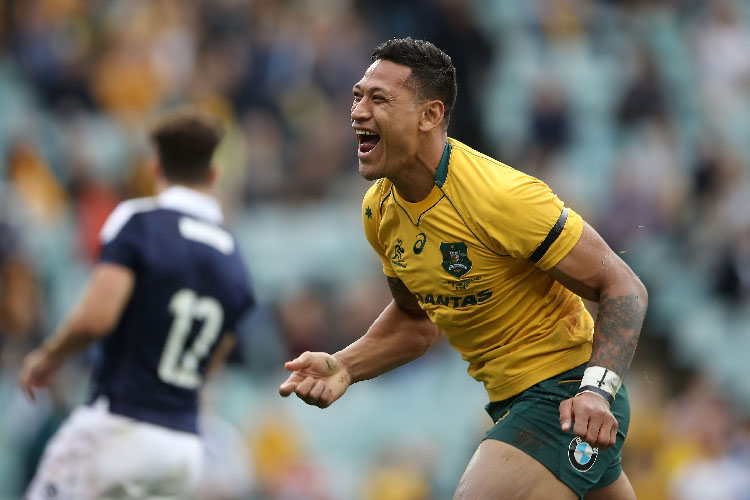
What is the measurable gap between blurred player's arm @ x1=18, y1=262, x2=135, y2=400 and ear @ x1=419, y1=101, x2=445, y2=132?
1926mm

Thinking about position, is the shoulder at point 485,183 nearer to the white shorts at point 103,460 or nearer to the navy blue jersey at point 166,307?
the navy blue jersey at point 166,307

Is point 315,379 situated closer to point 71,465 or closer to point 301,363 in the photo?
point 301,363

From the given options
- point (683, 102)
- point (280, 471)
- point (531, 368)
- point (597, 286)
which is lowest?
point (280, 471)

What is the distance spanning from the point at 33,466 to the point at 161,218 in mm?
2630

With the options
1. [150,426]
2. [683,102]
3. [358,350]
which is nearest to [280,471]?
[150,426]

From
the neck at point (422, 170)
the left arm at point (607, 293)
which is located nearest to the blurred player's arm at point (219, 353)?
the neck at point (422, 170)

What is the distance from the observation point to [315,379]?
473cm

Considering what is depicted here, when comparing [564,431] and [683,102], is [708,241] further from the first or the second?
[564,431]

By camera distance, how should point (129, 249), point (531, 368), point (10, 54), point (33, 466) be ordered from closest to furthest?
point (531, 368) < point (129, 249) < point (33, 466) < point (10, 54)

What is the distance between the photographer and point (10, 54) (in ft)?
37.3

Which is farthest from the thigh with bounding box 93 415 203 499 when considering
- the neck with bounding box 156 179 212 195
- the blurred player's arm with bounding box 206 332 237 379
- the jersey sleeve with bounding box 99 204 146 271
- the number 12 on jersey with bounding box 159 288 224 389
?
the neck with bounding box 156 179 212 195

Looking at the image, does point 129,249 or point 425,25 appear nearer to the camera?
point 129,249

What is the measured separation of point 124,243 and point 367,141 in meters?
1.71

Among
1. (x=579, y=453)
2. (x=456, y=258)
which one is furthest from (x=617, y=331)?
(x=456, y=258)
